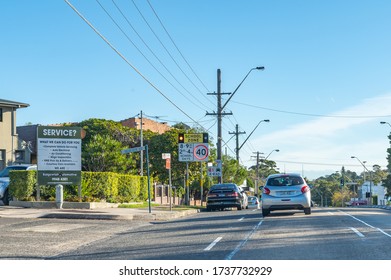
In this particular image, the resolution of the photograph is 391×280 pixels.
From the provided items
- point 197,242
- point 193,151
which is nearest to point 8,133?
point 193,151

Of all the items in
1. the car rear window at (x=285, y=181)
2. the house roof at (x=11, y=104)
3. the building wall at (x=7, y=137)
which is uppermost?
the house roof at (x=11, y=104)

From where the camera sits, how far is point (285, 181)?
77.3 feet

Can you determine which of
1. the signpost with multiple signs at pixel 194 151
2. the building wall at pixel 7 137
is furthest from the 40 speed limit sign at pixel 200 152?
the building wall at pixel 7 137

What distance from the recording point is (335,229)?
53.7 ft

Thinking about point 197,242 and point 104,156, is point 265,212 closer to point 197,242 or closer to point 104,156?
point 197,242

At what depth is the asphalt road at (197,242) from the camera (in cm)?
1130

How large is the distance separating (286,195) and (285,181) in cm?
72

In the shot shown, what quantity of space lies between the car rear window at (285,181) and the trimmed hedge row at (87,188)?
9.39m

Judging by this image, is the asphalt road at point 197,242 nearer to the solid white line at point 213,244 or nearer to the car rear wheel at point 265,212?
the solid white line at point 213,244

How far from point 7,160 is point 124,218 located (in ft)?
81.7

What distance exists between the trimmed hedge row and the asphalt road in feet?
28.9

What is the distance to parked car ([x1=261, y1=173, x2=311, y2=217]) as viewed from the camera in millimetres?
23016
